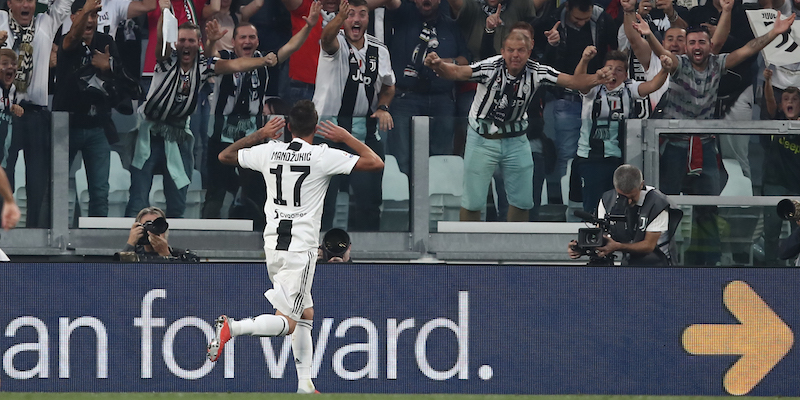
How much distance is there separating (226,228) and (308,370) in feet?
9.55

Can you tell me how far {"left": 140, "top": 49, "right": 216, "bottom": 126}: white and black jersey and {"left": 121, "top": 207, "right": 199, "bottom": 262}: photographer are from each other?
5.08ft

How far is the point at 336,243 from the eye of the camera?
8.42 m

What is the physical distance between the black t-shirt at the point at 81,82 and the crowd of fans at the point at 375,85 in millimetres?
15

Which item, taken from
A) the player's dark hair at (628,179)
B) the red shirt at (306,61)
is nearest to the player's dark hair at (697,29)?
the player's dark hair at (628,179)

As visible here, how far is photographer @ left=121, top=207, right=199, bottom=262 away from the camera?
27.6 feet

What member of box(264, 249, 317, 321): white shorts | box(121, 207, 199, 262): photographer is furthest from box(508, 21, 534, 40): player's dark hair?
box(264, 249, 317, 321): white shorts

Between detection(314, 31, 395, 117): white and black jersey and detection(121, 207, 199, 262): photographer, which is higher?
detection(314, 31, 395, 117): white and black jersey

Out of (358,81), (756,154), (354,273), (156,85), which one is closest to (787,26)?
(756,154)

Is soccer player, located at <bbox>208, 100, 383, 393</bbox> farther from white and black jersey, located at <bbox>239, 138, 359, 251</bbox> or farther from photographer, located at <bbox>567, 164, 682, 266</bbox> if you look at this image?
photographer, located at <bbox>567, 164, 682, 266</bbox>

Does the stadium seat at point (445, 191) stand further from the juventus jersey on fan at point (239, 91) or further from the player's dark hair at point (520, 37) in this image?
the juventus jersey on fan at point (239, 91)

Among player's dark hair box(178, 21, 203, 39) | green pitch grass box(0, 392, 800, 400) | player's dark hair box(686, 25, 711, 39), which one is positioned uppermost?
player's dark hair box(686, 25, 711, 39)

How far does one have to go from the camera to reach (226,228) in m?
9.45

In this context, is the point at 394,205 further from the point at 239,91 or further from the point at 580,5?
the point at 580,5

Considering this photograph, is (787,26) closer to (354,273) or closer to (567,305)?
(567,305)
